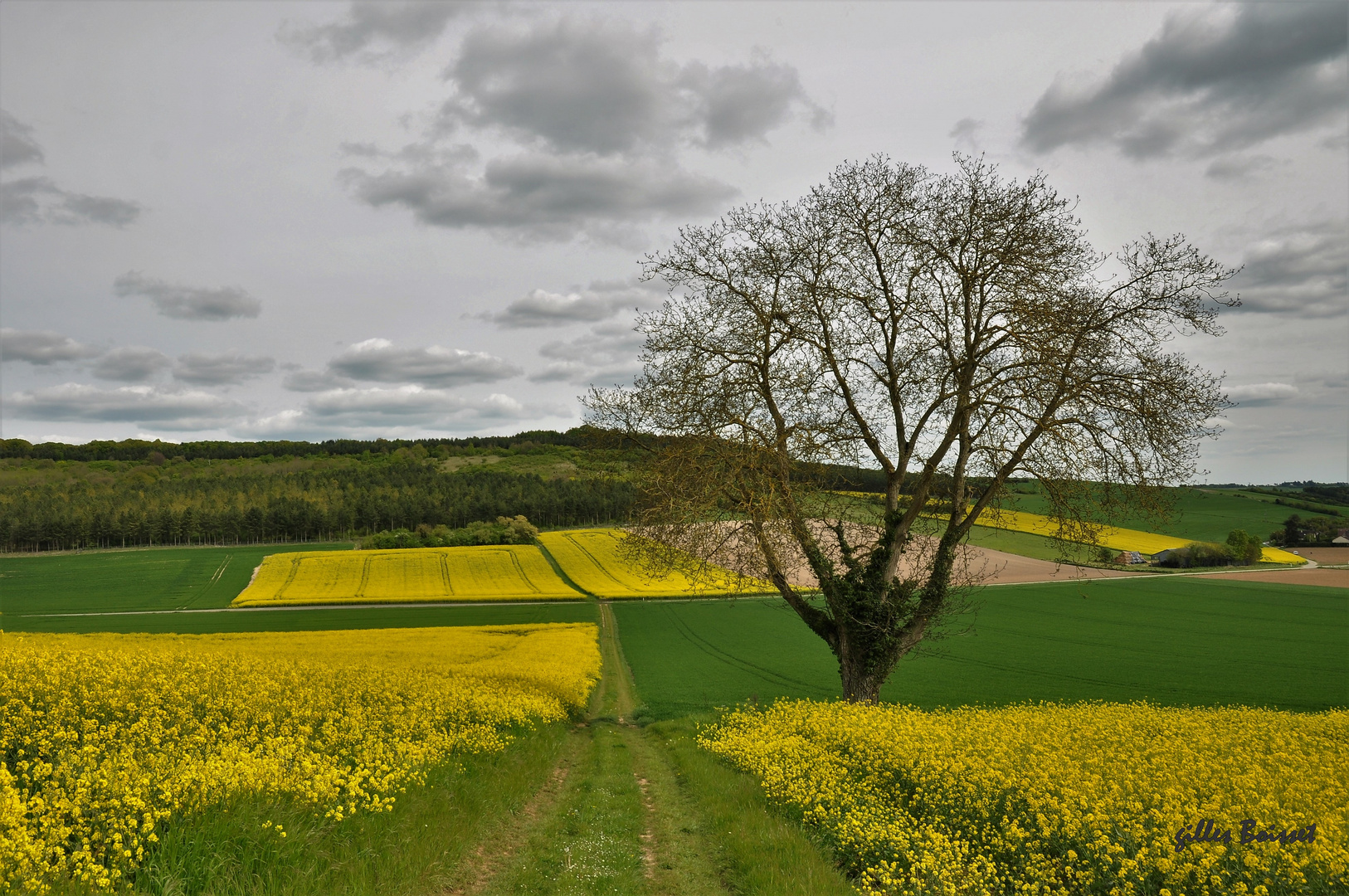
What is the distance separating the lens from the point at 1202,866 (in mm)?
6035

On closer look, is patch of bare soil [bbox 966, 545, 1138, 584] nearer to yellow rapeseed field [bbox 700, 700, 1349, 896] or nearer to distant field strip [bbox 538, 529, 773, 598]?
distant field strip [bbox 538, 529, 773, 598]

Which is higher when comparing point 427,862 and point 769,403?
point 769,403

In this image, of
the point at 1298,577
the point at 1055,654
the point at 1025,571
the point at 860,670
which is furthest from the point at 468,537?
the point at 1298,577

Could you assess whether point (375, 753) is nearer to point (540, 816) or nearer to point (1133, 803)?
point (540, 816)

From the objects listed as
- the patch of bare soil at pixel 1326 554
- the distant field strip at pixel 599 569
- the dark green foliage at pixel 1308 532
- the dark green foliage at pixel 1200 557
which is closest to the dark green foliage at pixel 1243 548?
the dark green foliage at pixel 1200 557

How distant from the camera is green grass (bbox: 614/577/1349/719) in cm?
2736

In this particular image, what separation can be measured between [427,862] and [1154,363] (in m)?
14.3

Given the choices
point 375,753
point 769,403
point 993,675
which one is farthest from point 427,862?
point 993,675

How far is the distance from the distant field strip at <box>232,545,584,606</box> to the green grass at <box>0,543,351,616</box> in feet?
13.5

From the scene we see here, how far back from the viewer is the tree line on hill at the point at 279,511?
111 m

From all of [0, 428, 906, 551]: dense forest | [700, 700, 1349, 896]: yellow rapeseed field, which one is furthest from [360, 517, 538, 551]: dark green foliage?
[700, 700, 1349, 896]: yellow rapeseed field

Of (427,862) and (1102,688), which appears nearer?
(427,862)

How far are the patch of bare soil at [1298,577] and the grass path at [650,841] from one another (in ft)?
250

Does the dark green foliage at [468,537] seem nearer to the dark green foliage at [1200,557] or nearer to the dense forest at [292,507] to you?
the dense forest at [292,507]
